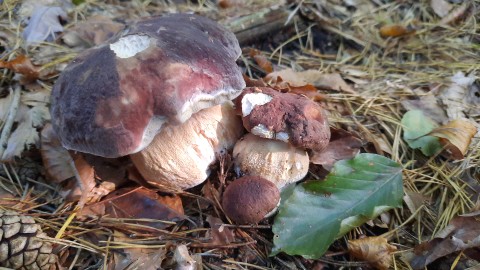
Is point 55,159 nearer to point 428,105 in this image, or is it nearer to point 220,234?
point 220,234

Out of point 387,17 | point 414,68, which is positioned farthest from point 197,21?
point 387,17

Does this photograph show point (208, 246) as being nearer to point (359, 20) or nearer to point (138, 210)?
point (138, 210)

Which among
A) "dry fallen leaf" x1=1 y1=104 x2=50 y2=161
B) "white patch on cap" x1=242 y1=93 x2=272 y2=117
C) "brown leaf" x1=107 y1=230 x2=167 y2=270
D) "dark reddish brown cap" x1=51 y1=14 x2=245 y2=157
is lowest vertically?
"brown leaf" x1=107 y1=230 x2=167 y2=270

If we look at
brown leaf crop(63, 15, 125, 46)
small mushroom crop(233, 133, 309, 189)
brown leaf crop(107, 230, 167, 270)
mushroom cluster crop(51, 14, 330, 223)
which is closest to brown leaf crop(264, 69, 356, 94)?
mushroom cluster crop(51, 14, 330, 223)

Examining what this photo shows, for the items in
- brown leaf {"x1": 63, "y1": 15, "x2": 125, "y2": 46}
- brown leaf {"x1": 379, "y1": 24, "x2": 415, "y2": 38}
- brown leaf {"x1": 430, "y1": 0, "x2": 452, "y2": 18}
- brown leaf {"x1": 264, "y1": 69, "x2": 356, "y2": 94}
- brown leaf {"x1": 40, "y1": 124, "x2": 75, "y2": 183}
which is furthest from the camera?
brown leaf {"x1": 430, "y1": 0, "x2": 452, "y2": 18}

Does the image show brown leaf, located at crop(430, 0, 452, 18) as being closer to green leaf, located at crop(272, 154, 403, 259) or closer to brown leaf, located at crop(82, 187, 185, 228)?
green leaf, located at crop(272, 154, 403, 259)

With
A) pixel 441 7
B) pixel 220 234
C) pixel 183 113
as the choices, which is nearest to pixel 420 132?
pixel 220 234
